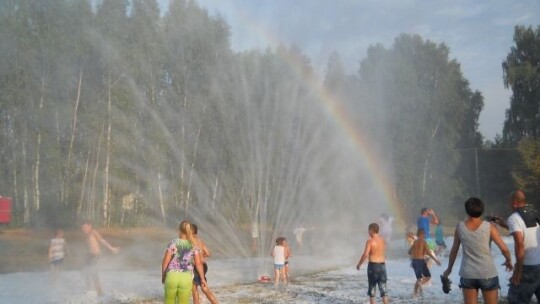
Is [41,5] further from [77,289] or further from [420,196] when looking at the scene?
[420,196]

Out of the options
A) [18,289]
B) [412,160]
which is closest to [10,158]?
[18,289]

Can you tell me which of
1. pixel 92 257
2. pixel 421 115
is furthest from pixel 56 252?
pixel 421 115

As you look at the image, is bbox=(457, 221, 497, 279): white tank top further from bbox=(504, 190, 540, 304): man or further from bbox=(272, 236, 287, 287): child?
bbox=(272, 236, 287, 287): child

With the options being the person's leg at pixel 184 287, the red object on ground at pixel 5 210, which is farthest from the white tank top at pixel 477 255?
the red object on ground at pixel 5 210

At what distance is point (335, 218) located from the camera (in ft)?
107

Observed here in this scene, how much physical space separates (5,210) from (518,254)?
30.7 meters

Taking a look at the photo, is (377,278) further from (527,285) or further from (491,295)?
(491,295)

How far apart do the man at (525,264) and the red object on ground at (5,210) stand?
3028 centimetres

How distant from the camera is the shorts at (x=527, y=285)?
21.1 feet

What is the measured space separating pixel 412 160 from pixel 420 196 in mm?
3872

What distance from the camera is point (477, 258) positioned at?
6031mm

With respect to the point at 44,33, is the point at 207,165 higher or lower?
lower

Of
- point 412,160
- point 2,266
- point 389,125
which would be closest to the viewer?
point 2,266

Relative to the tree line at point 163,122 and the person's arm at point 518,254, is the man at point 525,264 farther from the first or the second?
the tree line at point 163,122
